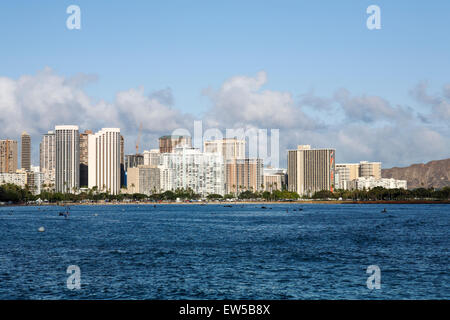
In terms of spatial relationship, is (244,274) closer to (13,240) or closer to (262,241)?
(262,241)

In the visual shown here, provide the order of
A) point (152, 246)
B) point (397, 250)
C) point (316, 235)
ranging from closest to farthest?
point (397, 250) < point (152, 246) < point (316, 235)

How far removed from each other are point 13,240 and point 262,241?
35.5 meters

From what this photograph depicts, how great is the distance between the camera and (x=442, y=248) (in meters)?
65.0
